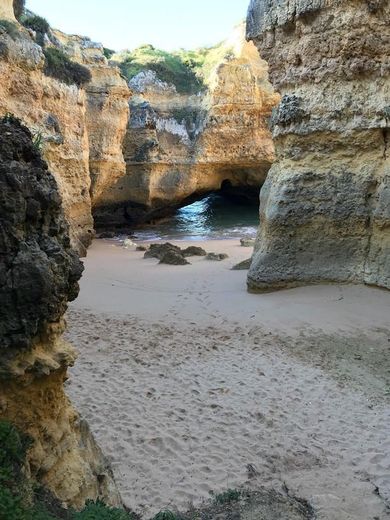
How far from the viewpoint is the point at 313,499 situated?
12.1 feet

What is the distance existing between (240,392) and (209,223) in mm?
23140

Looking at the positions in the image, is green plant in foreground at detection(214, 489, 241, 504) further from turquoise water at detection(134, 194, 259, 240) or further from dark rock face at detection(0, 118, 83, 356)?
turquoise water at detection(134, 194, 259, 240)

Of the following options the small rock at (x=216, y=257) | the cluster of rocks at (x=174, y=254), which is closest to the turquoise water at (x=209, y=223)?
the cluster of rocks at (x=174, y=254)

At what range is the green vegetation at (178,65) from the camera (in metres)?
24.3

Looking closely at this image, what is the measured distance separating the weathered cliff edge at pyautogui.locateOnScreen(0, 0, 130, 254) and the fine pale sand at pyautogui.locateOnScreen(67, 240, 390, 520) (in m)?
5.98

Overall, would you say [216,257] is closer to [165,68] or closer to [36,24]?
[36,24]

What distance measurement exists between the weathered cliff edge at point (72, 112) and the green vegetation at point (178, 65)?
441 cm

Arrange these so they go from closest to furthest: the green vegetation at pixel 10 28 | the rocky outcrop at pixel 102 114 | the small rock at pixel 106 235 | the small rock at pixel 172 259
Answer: the green vegetation at pixel 10 28 < the small rock at pixel 172 259 < the rocky outcrop at pixel 102 114 < the small rock at pixel 106 235

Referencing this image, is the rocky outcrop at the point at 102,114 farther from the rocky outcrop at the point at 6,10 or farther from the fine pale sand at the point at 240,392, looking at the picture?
the fine pale sand at the point at 240,392

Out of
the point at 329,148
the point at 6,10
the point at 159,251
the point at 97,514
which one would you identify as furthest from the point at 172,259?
the point at 97,514

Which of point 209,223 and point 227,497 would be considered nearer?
point 227,497

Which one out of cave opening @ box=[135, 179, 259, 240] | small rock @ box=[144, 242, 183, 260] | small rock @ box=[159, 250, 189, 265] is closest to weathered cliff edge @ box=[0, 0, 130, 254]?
small rock @ box=[144, 242, 183, 260]

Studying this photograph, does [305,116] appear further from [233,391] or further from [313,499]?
[313,499]

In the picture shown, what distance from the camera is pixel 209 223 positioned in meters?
28.3
